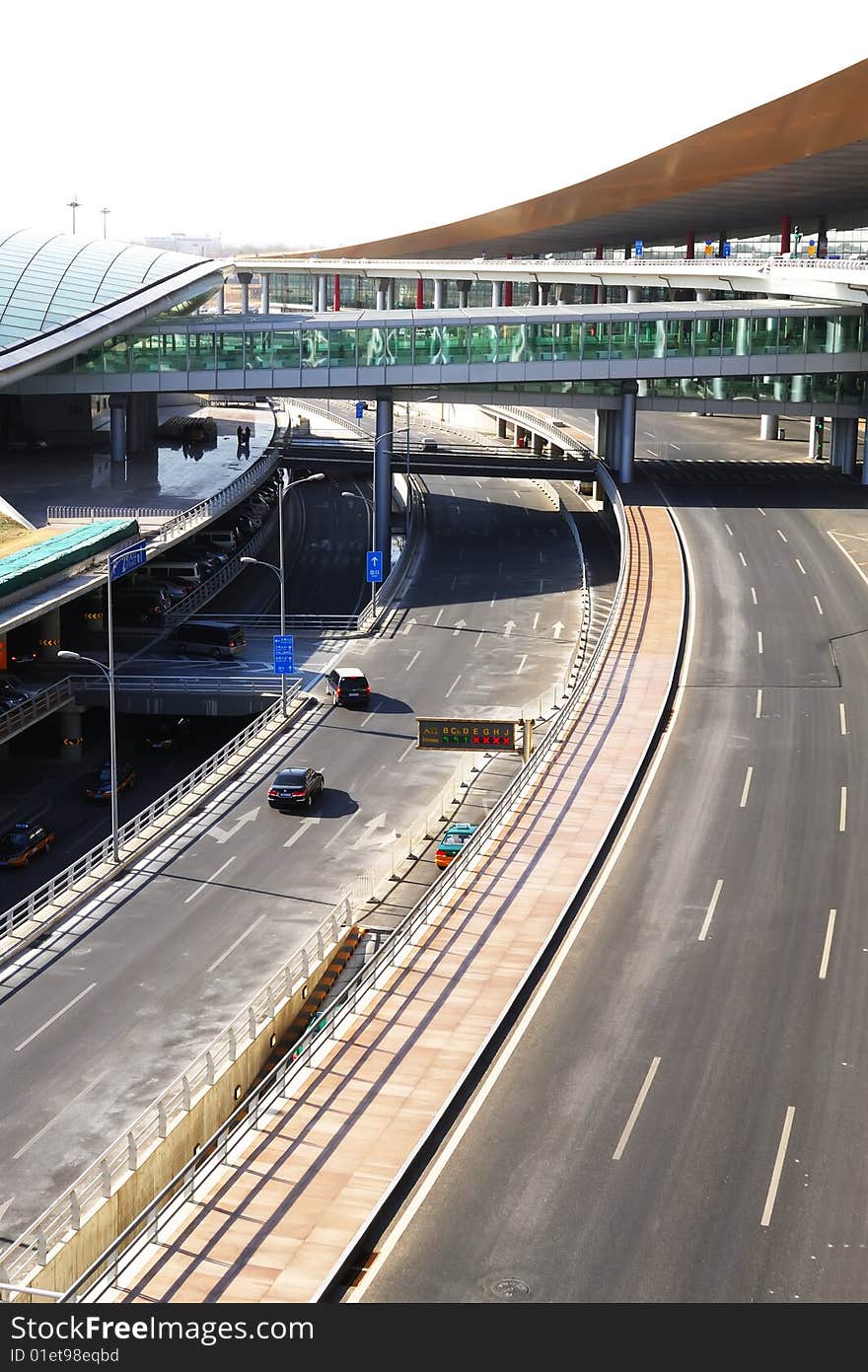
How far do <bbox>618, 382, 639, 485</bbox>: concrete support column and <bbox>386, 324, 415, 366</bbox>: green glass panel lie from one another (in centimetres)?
1127

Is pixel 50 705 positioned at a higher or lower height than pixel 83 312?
lower

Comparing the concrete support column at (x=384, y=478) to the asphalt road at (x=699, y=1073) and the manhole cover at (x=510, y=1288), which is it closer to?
the asphalt road at (x=699, y=1073)

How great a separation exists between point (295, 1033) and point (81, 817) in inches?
890

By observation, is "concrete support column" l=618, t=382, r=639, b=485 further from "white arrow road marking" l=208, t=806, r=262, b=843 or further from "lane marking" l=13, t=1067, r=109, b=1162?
"lane marking" l=13, t=1067, r=109, b=1162

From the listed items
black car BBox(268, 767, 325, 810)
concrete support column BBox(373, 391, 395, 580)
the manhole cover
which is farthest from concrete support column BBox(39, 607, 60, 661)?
the manhole cover

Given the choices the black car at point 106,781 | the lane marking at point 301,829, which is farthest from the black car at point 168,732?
the lane marking at point 301,829

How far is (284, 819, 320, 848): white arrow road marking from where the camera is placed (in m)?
44.2

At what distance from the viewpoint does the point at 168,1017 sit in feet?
110

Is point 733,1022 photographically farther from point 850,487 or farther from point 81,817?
point 850,487

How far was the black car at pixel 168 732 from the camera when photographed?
2422 inches

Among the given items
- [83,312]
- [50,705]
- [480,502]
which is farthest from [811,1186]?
[480,502]

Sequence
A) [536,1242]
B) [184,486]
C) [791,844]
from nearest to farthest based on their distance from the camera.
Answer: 1. [536,1242]
2. [791,844]
3. [184,486]

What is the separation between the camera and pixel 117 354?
7856 cm

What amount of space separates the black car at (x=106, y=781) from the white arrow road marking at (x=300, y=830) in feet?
39.4
